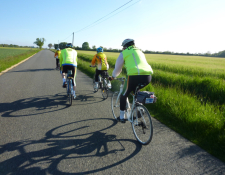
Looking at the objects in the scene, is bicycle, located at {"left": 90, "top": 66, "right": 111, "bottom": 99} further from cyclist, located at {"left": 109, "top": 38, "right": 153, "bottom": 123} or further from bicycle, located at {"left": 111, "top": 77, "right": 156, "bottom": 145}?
cyclist, located at {"left": 109, "top": 38, "right": 153, "bottom": 123}

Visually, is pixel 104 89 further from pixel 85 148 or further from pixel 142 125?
pixel 85 148

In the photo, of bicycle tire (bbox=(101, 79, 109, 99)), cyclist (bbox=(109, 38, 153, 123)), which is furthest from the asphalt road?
bicycle tire (bbox=(101, 79, 109, 99))

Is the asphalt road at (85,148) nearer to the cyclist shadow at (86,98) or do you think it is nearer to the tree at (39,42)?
the cyclist shadow at (86,98)

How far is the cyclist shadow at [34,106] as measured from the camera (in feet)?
15.2

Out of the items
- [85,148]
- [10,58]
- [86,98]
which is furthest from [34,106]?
[10,58]

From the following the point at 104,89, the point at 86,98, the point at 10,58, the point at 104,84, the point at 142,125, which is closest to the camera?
the point at 142,125

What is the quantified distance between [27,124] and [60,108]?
51.3 inches

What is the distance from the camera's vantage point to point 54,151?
2828 millimetres

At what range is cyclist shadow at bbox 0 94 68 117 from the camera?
4.62 metres

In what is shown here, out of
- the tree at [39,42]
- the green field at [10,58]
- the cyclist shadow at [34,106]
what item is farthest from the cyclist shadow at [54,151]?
the tree at [39,42]

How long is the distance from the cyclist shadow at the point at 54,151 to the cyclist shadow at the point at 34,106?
161 centimetres

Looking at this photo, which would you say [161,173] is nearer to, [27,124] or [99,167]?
[99,167]

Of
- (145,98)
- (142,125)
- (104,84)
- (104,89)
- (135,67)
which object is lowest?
(142,125)

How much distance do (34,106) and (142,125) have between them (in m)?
3.84
